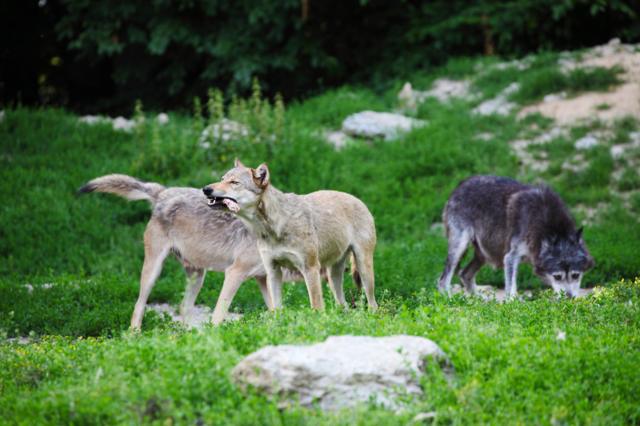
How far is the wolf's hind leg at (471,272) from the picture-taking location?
1228cm

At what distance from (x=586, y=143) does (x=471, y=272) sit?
18.5 ft

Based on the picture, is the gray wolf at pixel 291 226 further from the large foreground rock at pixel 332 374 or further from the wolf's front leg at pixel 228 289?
A: the large foreground rock at pixel 332 374

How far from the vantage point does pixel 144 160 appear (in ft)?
53.4

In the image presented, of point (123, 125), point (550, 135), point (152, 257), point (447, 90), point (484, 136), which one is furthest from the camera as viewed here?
point (447, 90)

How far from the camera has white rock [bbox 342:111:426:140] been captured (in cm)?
1792

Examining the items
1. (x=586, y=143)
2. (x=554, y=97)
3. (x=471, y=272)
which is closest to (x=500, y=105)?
(x=554, y=97)

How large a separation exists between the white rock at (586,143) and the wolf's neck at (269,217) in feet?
30.9

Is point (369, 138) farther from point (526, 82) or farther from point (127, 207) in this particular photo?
point (127, 207)

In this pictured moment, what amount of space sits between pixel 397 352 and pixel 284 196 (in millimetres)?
3331

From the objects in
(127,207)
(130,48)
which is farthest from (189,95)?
(127,207)

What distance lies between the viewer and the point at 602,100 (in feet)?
59.0

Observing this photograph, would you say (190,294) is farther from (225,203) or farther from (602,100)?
(602,100)

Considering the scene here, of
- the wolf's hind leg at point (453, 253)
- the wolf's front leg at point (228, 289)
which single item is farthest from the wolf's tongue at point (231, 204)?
the wolf's hind leg at point (453, 253)

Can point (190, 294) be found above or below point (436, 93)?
below
